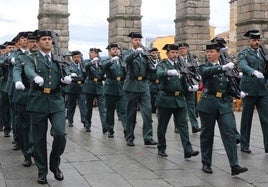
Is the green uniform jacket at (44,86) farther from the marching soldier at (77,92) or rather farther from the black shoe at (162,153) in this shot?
the marching soldier at (77,92)

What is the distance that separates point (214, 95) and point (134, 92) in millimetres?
2656

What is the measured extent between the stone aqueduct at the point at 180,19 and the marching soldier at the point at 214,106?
1142 centimetres

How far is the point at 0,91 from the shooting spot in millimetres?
10312

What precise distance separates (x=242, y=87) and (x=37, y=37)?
3.96 metres

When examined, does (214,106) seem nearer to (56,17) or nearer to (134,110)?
(134,110)

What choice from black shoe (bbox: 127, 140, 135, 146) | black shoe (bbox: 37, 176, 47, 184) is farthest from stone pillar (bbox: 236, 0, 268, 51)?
black shoe (bbox: 37, 176, 47, 184)

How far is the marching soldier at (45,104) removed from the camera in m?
6.15

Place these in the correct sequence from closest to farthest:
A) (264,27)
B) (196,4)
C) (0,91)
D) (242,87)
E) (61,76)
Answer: (61,76) < (242,87) < (0,91) < (264,27) < (196,4)

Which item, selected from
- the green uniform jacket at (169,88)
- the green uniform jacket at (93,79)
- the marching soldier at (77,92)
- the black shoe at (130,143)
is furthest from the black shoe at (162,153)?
the marching soldier at (77,92)

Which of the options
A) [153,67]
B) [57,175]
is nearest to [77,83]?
[153,67]

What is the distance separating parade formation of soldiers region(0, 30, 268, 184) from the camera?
6.22 m

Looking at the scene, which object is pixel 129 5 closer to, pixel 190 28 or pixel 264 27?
pixel 190 28

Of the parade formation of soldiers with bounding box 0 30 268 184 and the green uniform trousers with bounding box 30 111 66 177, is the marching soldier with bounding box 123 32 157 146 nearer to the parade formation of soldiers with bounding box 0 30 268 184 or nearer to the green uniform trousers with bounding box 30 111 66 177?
the parade formation of soldiers with bounding box 0 30 268 184

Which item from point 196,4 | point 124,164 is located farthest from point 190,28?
point 124,164
